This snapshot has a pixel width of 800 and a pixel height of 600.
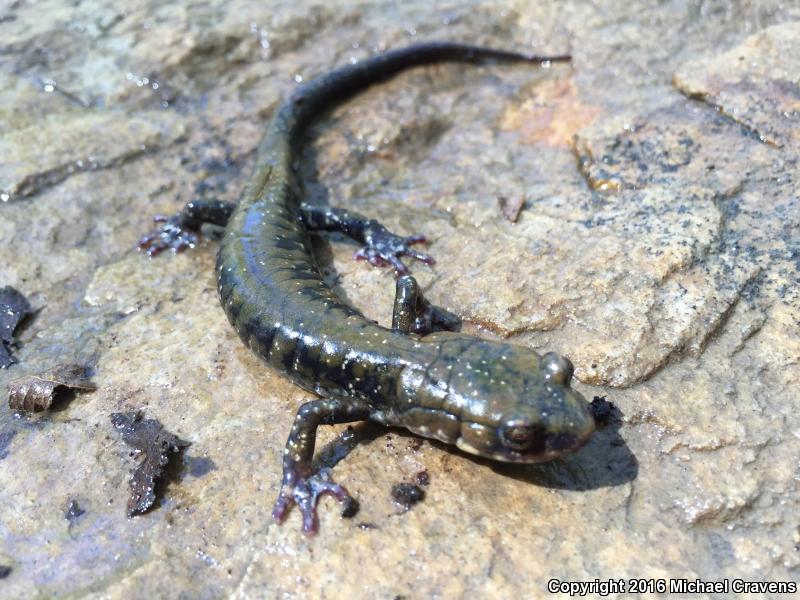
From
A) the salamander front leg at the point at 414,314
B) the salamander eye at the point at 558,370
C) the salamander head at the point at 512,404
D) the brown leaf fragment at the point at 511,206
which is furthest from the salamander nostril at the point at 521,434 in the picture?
the brown leaf fragment at the point at 511,206

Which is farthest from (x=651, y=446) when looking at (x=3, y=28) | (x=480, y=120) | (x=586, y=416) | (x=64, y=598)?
(x=3, y=28)

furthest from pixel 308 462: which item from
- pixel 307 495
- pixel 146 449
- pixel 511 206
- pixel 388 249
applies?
pixel 511 206

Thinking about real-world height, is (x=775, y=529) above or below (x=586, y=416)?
below

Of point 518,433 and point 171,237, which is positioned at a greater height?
point 518,433

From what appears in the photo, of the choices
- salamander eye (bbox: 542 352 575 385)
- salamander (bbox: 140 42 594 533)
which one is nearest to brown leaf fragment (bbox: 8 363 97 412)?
salamander (bbox: 140 42 594 533)

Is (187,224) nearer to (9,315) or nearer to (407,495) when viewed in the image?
(9,315)

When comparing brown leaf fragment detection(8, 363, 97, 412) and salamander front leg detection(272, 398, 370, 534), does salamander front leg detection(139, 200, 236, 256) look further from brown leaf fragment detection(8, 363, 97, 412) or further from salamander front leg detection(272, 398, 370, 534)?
salamander front leg detection(272, 398, 370, 534)

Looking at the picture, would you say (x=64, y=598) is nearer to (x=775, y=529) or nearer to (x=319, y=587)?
(x=319, y=587)

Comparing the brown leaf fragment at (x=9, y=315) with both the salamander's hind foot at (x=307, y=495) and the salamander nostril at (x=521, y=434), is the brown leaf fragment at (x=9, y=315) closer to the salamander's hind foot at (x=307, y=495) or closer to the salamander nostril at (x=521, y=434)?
the salamander's hind foot at (x=307, y=495)
